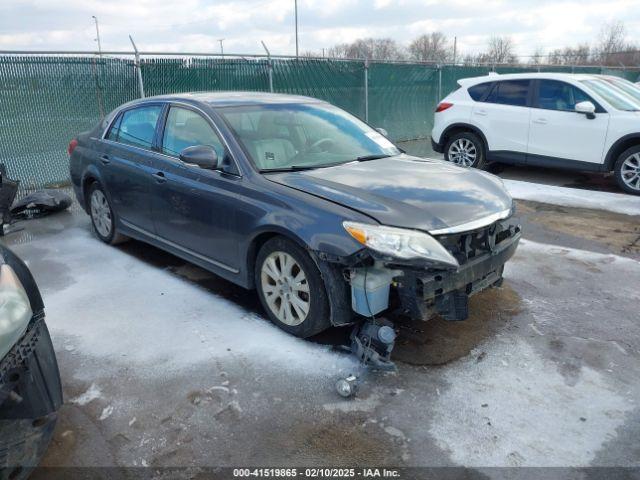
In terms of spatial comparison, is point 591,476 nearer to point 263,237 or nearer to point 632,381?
point 632,381

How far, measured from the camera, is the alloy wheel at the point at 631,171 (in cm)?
774

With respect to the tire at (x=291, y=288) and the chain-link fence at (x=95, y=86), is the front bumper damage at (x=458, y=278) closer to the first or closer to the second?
the tire at (x=291, y=288)

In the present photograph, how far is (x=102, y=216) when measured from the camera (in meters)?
5.75

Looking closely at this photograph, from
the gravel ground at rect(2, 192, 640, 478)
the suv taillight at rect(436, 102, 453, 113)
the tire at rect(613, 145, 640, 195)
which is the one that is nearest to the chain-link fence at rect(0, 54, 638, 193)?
the suv taillight at rect(436, 102, 453, 113)

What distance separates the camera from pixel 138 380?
128 inches

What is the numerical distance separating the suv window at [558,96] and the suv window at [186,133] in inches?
249

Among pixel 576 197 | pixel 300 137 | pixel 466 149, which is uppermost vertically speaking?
pixel 300 137

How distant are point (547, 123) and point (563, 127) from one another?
258mm

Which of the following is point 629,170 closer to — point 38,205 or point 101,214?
point 101,214

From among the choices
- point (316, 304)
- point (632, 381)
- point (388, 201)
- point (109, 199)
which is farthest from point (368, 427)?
point (109, 199)

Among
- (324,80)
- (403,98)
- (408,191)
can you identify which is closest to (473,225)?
(408,191)

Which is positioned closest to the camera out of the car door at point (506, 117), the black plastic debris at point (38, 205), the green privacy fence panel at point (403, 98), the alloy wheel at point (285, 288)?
the alloy wheel at point (285, 288)

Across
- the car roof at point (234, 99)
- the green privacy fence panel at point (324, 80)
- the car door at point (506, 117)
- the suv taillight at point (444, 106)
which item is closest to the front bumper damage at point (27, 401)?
the car roof at point (234, 99)

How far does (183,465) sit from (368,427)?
0.96 m
